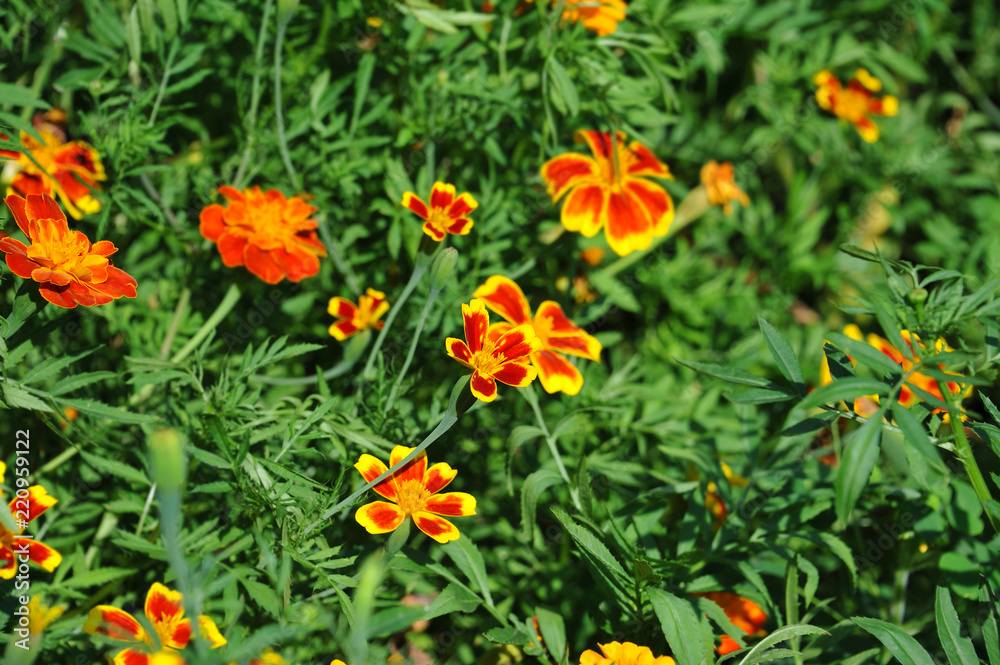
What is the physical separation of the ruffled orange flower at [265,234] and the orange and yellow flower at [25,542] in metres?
0.46

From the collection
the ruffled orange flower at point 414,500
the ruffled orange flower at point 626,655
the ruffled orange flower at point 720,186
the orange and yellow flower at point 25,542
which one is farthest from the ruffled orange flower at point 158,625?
the ruffled orange flower at point 720,186

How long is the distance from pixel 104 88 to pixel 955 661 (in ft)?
5.68

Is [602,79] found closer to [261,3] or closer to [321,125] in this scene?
[321,125]

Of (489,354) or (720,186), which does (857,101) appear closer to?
(720,186)

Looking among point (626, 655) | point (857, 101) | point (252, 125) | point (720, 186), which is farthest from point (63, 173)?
point (857, 101)

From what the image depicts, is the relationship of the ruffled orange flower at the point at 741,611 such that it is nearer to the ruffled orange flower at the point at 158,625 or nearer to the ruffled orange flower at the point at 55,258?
the ruffled orange flower at the point at 158,625

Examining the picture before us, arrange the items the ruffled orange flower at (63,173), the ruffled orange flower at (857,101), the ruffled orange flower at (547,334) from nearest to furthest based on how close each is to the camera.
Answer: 1. the ruffled orange flower at (547,334)
2. the ruffled orange flower at (63,173)
3. the ruffled orange flower at (857,101)

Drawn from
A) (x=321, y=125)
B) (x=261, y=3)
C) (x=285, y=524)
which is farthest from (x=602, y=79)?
(x=285, y=524)

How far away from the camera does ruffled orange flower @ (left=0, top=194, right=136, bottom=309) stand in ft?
3.51

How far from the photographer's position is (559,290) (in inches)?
69.5

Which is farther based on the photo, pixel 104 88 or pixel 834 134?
pixel 834 134

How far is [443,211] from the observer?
1245mm

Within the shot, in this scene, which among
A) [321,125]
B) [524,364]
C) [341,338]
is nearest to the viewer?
[524,364]

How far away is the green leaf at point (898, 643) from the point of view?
1.12m
